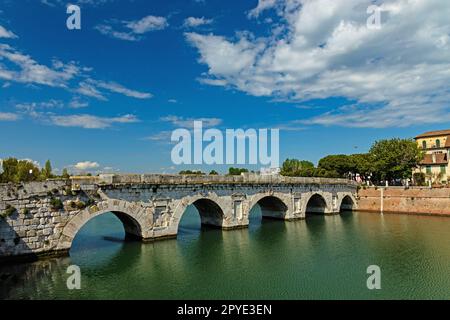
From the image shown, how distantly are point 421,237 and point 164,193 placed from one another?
1958 centimetres

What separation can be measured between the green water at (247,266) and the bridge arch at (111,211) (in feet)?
3.28

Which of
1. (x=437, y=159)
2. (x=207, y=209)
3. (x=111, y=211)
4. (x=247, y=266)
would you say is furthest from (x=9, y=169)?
(x=437, y=159)

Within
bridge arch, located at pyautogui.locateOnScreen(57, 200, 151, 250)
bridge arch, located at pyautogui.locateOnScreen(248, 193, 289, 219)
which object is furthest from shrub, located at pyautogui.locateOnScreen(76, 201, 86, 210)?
bridge arch, located at pyautogui.locateOnScreen(248, 193, 289, 219)

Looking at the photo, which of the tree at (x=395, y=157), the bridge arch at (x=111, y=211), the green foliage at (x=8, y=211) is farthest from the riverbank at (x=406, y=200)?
the green foliage at (x=8, y=211)

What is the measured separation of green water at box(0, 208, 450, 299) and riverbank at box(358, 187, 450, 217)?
10.7m

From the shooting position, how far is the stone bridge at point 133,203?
1827 centimetres

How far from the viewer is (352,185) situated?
45.0 m

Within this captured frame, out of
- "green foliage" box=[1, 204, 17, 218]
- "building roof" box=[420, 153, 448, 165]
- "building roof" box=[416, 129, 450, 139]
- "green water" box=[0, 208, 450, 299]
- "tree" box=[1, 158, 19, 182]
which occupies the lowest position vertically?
"green water" box=[0, 208, 450, 299]

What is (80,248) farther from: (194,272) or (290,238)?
(290,238)

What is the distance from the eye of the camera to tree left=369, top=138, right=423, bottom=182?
47719 millimetres

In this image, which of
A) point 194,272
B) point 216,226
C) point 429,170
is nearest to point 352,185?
point 429,170

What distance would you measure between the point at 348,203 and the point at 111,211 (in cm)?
3339

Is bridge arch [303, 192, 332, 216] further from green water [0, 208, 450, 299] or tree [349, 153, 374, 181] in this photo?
tree [349, 153, 374, 181]
